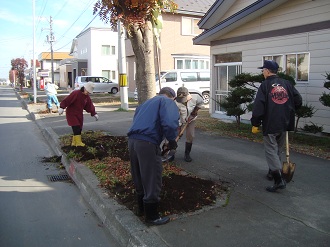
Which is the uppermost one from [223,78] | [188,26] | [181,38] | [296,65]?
[188,26]

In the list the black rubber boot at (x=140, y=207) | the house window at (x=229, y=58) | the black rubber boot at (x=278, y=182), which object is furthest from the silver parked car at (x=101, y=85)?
the black rubber boot at (x=140, y=207)

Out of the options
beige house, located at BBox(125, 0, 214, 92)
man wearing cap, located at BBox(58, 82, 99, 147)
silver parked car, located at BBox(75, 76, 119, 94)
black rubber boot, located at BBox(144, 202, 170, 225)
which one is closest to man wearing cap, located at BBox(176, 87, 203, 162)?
man wearing cap, located at BBox(58, 82, 99, 147)

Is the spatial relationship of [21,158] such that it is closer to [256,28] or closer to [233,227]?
[233,227]

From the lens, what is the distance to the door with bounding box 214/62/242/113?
1291cm

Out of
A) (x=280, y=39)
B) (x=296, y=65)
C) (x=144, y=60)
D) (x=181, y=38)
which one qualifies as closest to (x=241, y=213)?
A: (x=144, y=60)

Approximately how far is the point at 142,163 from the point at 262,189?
7.22ft

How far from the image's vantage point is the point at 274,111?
15.9ft

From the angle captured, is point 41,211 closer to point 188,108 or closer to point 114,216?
point 114,216

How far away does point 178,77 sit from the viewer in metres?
19.0

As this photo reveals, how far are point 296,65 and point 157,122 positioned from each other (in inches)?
294

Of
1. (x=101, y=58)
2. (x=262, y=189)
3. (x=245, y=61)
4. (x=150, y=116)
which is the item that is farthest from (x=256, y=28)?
(x=101, y=58)

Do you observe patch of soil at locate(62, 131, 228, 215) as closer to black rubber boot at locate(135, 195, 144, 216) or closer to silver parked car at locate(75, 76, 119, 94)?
black rubber boot at locate(135, 195, 144, 216)

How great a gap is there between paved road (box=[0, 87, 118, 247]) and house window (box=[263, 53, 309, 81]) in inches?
280

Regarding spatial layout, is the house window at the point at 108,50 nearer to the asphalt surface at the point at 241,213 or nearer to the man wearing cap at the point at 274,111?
the asphalt surface at the point at 241,213
